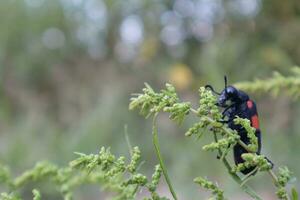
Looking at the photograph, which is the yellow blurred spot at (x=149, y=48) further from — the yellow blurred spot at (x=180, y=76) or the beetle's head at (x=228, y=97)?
Answer: the beetle's head at (x=228, y=97)

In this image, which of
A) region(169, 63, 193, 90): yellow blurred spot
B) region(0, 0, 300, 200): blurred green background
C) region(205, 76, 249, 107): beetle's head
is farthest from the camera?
region(169, 63, 193, 90): yellow blurred spot

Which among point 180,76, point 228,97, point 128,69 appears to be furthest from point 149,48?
point 228,97

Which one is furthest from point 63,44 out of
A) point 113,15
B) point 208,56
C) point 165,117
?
point 208,56

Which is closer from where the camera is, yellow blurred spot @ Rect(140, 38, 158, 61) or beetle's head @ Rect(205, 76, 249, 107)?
beetle's head @ Rect(205, 76, 249, 107)

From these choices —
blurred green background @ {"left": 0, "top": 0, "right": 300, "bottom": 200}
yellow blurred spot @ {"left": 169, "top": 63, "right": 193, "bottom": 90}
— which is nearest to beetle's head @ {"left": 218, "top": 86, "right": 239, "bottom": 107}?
blurred green background @ {"left": 0, "top": 0, "right": 300, "bottom": 200}

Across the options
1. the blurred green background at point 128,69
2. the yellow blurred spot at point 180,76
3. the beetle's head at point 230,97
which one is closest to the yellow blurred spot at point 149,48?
the blurred green background at point 128,69

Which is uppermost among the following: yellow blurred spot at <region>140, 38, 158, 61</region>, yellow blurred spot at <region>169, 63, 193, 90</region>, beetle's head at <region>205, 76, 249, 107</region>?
yellow blurred spot at <region>140, 38, 158, 61</region>

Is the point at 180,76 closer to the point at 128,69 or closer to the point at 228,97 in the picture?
the point at 128,69

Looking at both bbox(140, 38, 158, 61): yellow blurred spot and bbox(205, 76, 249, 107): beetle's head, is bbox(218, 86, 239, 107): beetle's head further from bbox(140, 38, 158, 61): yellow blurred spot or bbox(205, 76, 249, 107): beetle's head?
bbox(140, 38, 158, 61): yellow blurred spot
